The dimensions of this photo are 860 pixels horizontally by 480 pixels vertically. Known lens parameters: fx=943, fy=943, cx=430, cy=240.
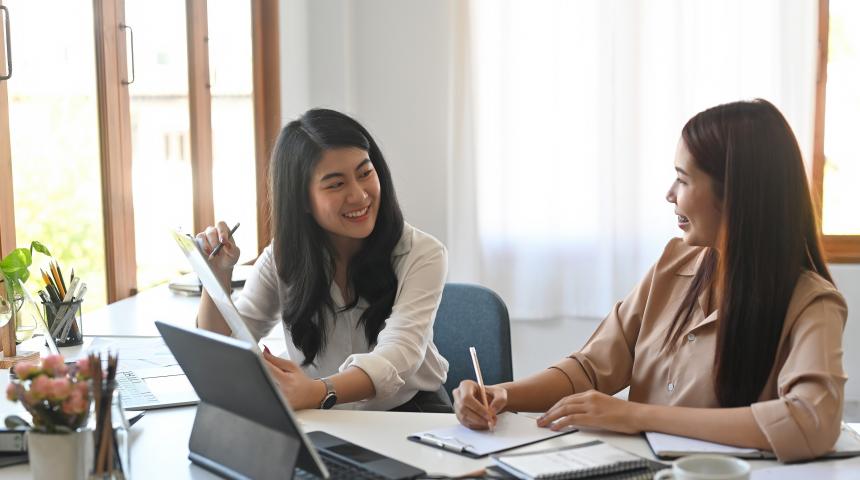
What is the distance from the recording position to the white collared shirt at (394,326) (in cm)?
186

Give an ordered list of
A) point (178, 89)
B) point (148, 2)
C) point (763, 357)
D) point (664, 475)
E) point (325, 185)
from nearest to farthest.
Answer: point (664, 475)
point (763, 357)
point (325, 185)
point (148, 2)
point (178, 89)

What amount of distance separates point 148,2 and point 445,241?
1582 mm

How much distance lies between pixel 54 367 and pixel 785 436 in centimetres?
102

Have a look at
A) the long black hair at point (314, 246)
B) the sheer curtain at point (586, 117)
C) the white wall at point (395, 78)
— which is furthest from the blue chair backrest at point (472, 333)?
the white wall at point (395, 78)

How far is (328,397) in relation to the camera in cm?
170

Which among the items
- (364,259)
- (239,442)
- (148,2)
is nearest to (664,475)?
(239,442)

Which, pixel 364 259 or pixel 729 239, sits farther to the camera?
pixel 364 259

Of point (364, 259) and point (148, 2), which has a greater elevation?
point (148, 2)

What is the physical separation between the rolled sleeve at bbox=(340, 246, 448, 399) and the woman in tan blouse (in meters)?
0.24

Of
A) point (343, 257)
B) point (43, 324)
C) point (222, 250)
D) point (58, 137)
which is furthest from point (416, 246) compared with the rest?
point (58, 137)

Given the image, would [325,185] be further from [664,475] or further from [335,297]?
[664,475]

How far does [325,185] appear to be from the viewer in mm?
1991

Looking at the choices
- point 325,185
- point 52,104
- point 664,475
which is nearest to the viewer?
point 664,475

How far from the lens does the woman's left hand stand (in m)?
1.49
